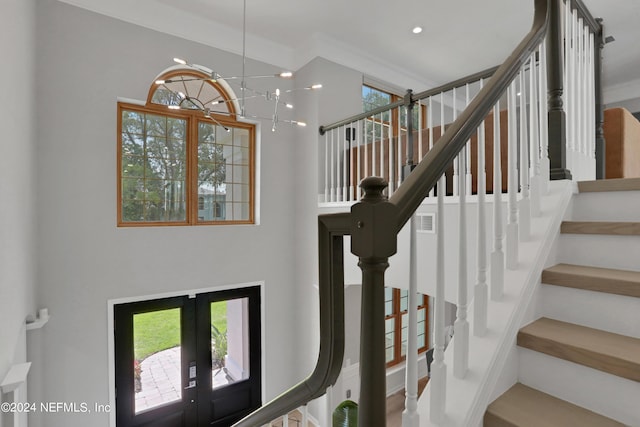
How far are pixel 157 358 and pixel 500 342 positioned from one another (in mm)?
3809

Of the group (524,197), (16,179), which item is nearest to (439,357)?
(524,197)

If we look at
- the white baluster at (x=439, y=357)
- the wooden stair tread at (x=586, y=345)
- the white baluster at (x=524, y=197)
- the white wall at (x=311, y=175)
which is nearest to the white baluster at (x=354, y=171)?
the white wall at (x=311, y=175)

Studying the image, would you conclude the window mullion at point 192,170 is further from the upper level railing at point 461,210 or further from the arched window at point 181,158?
the upper level railing at point 461,210

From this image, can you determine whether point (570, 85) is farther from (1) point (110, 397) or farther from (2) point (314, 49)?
(1) point (110, 397)

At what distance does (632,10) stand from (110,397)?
23.6 feet

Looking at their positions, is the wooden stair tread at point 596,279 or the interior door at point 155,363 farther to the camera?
the interior door at point 155,363

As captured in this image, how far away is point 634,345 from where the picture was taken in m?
1.02

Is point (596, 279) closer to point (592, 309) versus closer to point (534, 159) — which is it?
point (592, 309)

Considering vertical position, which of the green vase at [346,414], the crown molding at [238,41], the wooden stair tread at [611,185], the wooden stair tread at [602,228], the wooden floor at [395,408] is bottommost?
the wooden floor at [395,408]

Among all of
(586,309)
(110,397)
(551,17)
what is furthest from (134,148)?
(586,309)

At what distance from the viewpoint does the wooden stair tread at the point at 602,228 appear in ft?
4.15

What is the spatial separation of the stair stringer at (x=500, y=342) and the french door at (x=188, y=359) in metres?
3.46

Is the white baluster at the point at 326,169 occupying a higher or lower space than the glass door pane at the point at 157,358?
higher

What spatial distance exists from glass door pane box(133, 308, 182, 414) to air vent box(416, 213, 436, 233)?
2900 mm
